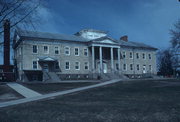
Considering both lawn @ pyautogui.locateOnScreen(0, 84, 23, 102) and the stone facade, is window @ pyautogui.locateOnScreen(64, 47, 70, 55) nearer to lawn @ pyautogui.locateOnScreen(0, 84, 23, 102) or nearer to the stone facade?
the stone facade

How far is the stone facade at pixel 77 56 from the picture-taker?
116 feet

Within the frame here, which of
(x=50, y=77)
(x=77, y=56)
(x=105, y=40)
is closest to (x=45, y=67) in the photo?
(x=50, y=77)

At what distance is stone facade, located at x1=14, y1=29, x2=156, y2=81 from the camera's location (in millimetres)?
35250

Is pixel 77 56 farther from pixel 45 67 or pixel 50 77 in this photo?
pixel 50 77

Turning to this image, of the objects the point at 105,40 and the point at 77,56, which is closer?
the point at 77,56

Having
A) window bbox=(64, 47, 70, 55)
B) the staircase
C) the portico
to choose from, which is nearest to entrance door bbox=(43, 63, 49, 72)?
the staircase

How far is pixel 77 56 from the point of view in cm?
3981

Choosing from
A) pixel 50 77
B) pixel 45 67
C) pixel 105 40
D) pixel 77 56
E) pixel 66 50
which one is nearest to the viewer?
pixel 50 77

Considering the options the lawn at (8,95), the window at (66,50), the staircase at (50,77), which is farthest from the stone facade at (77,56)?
the lawn at (8,95)

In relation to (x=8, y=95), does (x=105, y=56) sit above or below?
above

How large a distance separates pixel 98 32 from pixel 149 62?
563 inches

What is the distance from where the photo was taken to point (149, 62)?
49.9 m

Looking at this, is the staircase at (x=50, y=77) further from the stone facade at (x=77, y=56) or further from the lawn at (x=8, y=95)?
the lawn at (x=8, y=95)

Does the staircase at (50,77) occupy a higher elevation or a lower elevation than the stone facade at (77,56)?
lower
